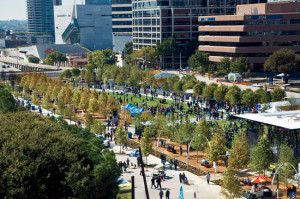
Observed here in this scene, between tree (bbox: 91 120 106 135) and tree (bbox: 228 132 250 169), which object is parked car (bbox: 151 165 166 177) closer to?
tree (bbox: 228 132 250 169)

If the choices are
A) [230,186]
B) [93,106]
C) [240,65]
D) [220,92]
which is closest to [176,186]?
[230,186]

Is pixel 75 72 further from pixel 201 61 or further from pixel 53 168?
pixel 53 168

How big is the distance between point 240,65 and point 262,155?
7411 centimetres

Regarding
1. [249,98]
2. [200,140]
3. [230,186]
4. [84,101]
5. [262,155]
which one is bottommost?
[230,186]

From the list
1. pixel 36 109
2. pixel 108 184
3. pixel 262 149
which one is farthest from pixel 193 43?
pixel 108 184

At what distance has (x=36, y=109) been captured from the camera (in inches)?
3989

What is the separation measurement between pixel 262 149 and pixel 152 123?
2262 centimetres

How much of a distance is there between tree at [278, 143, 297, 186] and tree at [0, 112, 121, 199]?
1622 centimetres

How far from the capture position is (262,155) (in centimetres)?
5225

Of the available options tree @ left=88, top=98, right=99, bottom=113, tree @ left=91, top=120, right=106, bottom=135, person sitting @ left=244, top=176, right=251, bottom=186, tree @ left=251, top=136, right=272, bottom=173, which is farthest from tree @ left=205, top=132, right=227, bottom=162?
tree @ left=88, top=98, right=99, bottom=113

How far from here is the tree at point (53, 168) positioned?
39.2m

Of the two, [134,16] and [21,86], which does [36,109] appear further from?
Answer: [134,16]

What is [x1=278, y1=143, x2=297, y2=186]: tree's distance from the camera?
160ft

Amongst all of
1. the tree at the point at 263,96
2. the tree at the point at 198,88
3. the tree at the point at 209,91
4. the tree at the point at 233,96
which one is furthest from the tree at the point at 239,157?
the tree at the point at 198,88
